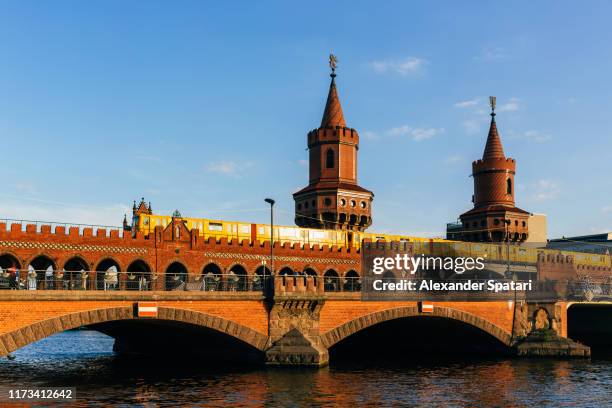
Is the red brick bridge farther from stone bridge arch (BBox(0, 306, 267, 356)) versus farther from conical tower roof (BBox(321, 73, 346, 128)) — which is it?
conical tower roof (BBox(321, 73, 346, 128))

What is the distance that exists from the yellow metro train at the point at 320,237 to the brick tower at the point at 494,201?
395 inches

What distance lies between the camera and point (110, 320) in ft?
121

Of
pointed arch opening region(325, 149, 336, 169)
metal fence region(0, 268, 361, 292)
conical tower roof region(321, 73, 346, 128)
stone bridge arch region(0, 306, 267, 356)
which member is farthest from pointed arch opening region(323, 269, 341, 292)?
conical tower roof region(321, 73, 346, 128)

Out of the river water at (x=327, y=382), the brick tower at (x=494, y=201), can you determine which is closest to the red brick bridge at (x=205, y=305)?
the river water at (x=327, y=382)

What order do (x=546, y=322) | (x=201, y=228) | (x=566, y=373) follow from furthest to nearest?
1. (x=201, y=228)
2. (x=546, y=322)
3. (x=566, y=373)

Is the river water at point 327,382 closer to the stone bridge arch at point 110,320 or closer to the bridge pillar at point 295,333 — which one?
the bridge pillar at point 295,333

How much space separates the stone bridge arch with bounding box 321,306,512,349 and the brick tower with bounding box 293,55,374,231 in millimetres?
35304

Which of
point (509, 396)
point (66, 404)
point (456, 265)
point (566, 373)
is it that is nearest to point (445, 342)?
point (456, 265)

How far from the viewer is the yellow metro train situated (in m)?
67.0

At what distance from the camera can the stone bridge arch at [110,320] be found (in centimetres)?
3388

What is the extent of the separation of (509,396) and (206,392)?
16.1 metres

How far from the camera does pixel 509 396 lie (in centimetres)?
3638

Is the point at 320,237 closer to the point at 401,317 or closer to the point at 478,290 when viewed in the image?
the point at 478,290

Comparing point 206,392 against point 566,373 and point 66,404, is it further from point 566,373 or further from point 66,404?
point 566,373
